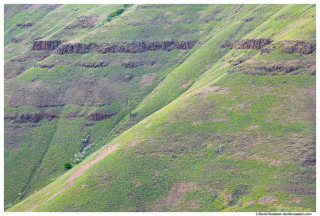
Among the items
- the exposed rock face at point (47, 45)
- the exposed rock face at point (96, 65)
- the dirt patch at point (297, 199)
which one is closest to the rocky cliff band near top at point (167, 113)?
the exposed rock face at point (96, 65)

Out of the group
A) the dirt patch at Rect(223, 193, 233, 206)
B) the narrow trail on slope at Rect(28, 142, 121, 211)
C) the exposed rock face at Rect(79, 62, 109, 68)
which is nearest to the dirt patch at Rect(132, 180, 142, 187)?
the narrow trail on slope at Rect(28, 142, 121, 211)

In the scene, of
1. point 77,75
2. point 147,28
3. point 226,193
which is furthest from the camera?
point 147,28

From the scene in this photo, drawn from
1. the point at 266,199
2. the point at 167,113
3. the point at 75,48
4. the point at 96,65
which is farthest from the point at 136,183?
the point at 75,48

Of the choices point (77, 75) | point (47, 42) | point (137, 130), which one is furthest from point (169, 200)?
point (47, 42)

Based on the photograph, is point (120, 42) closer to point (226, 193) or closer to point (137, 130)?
point (137, 130)

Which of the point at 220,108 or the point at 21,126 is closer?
the point at 220,108

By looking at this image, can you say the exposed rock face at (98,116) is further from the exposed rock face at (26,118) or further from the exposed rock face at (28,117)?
the exposed rock face at (26,118)

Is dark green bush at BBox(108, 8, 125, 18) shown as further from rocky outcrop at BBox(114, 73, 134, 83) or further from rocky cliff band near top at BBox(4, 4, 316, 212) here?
rocky outcrop at BBox(114, 73, 134, 83)
